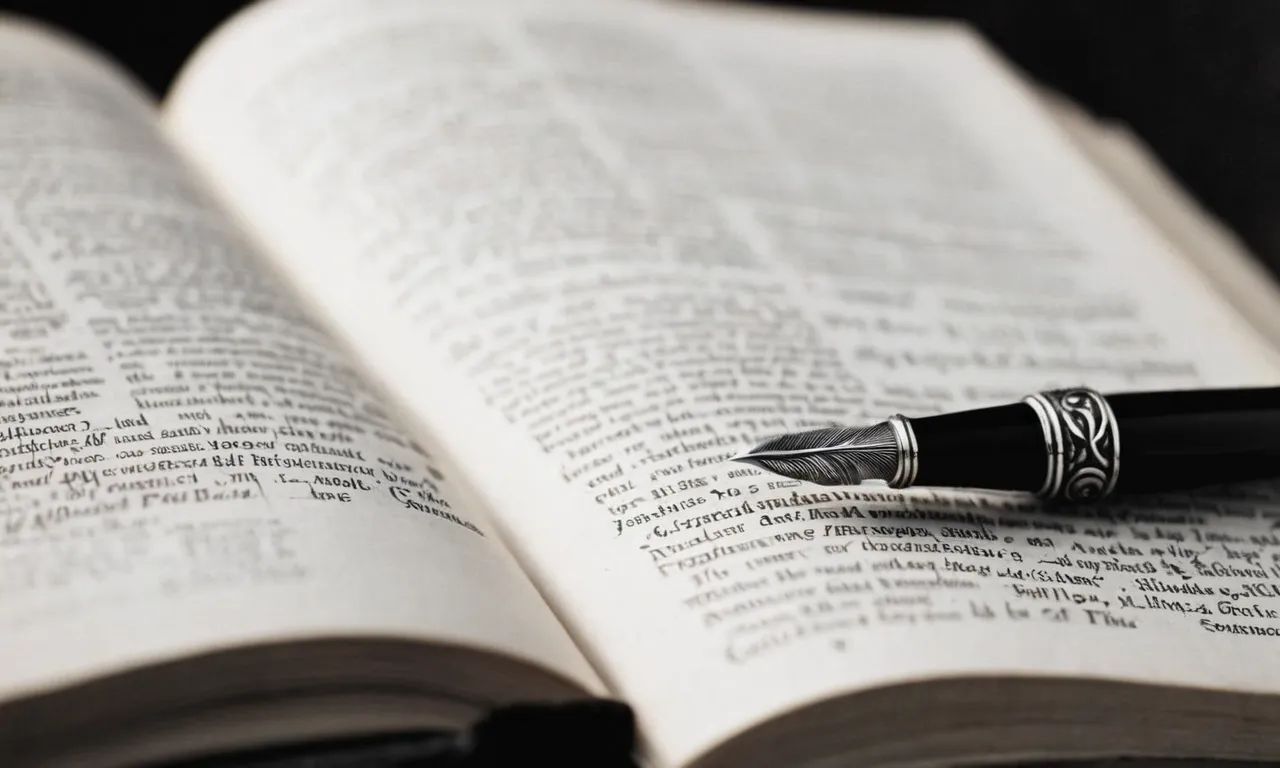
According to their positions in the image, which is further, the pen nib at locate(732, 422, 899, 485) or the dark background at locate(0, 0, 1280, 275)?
the dark background at locate(0, 0, 1280, 275)

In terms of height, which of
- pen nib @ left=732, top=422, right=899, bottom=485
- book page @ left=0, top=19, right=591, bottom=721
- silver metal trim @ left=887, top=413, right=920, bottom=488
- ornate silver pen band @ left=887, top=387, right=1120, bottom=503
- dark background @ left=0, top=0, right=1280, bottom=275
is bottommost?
book page @ left=0, top=19, right=591, bottom=721

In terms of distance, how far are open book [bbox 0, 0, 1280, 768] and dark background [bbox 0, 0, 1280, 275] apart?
67mm

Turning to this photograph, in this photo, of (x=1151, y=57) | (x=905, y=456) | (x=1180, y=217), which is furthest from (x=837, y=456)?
(x=1151, y=57)

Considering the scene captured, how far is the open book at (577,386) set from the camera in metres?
0.48

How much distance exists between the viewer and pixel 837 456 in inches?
21.9

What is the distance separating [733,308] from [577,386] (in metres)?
0.14

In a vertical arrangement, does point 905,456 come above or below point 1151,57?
below

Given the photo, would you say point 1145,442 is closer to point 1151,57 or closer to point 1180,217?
point 1180,217

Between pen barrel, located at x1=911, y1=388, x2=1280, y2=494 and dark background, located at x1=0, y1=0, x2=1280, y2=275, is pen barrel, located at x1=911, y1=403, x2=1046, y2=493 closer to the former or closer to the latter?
pen barrel, located at x1=911, y1=388, x2=1280, y2=494

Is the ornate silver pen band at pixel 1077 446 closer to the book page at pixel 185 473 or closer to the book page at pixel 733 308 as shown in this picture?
the book page at pixel 733 308

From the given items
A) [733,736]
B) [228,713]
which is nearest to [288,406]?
[228,713]

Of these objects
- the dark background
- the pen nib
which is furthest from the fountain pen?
the dark background

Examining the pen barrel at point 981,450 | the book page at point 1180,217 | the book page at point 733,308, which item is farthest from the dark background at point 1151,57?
the pen barrel at point 981,450

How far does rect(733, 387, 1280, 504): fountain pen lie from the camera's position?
56 cm
